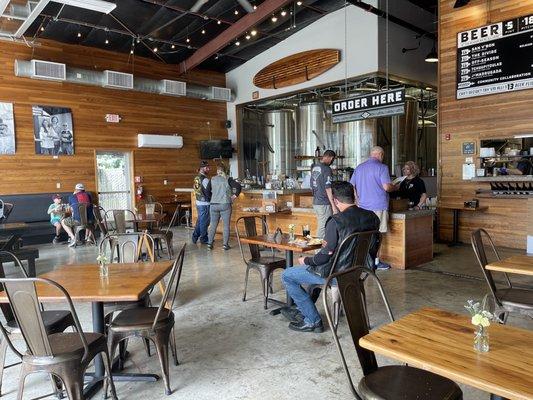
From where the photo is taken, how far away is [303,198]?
7.48 meters

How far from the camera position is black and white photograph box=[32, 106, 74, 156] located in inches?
369

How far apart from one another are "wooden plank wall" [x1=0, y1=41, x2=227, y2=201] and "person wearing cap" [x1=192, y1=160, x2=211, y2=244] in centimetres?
365

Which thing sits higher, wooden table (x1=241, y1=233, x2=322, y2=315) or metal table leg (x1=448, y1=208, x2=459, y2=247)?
wooden table (x1=241, y1=233, x2=322, y2=315)

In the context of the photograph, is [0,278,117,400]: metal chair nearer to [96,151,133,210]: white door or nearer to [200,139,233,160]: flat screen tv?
[96,151,133,210]: white door

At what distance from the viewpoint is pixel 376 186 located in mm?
5551

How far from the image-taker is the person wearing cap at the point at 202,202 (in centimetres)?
782

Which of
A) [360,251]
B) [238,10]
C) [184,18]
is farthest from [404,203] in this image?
[184,18]

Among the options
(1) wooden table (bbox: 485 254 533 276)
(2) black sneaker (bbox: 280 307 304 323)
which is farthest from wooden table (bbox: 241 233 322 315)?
(1) wooden table (bbox: 485 254 533 276)

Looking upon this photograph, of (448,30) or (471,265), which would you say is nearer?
(471,265)

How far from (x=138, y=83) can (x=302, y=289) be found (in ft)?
28.3

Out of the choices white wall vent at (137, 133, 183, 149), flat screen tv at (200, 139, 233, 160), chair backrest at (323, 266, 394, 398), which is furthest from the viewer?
flat screen tv at (200, 139, 233, 160)

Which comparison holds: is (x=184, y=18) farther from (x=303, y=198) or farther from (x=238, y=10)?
(x=303, y=198)

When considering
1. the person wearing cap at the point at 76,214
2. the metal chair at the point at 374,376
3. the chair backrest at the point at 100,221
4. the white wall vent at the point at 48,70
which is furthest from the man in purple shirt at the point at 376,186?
the white wall vent at the point at 48,70

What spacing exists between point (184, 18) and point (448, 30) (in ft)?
18.3
